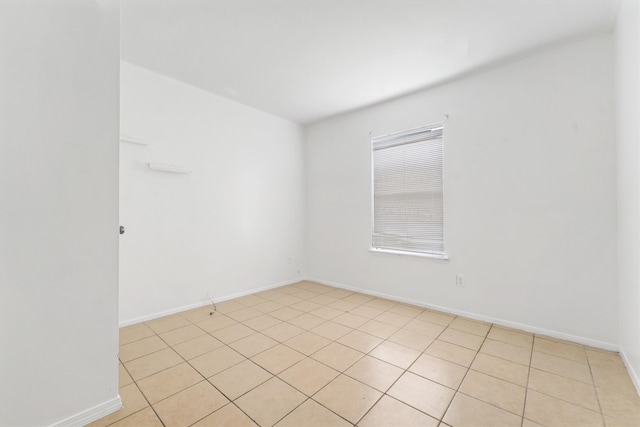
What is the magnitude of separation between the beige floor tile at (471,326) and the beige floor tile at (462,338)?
3.0 inches

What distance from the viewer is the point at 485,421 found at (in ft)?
4.84

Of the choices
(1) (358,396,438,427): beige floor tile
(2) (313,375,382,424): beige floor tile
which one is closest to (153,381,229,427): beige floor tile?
(2) (313,375,382,424): beige floor tile

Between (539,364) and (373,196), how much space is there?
2504 mm

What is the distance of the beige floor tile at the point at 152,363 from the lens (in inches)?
76.8

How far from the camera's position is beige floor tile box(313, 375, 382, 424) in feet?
5.08

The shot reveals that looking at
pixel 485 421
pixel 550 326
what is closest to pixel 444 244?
pixel 550 326

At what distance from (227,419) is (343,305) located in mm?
2071

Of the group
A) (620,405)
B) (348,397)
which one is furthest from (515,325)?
(348,397)

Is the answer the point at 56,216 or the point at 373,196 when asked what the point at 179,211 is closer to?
the point at 56,216

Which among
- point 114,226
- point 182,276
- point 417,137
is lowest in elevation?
point 182,276

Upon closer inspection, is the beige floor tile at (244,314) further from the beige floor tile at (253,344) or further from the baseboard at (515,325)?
the baseboard at (515,325)

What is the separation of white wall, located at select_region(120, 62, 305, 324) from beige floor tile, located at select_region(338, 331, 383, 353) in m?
1.91

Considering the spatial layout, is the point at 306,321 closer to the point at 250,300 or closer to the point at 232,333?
the point at 232,333

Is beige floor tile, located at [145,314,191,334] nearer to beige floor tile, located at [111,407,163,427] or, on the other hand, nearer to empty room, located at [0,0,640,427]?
empty room, located at [0,0,640,427]
